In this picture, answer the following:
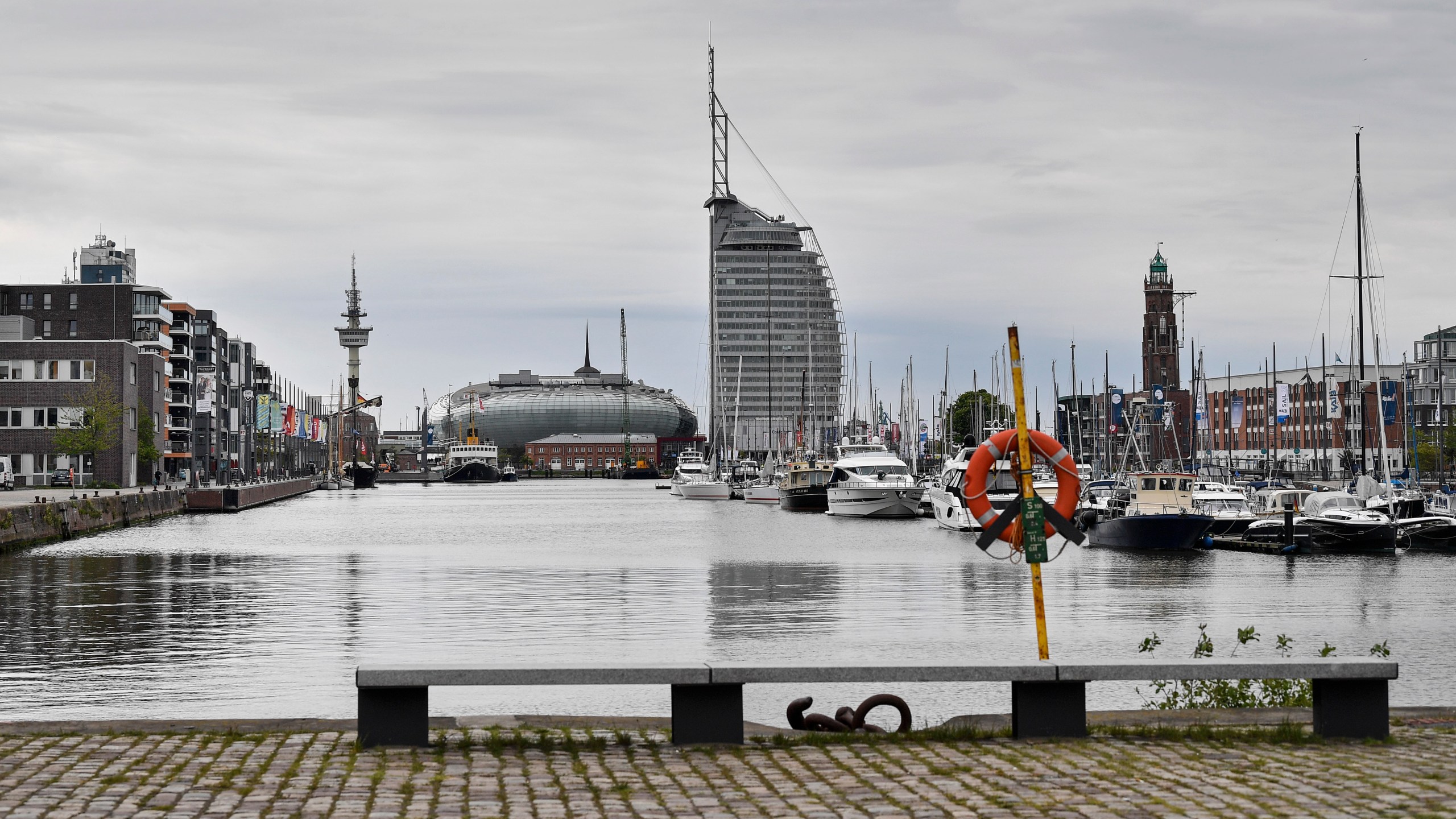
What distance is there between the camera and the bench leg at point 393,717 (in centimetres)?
1282

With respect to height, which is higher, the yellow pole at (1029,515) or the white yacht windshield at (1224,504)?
the yellow pole at (1029,515)

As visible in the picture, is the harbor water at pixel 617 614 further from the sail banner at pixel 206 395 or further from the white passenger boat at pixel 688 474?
the white passenger boat at pixel 688 474

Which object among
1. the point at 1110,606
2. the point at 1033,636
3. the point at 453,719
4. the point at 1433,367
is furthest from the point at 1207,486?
the point at 1433,367

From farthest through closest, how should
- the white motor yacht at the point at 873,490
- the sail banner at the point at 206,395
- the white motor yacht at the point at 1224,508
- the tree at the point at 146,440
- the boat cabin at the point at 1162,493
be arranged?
1. the sail banner at the point at 206,395
2. the tree at the point at 146,440
3. the white motor yacht at the point at 873,490
4. the white motor yacht at the point at 1224,508
5. the boat cabin at the point at 1162,493

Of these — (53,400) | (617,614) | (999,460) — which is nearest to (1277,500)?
(617,614)

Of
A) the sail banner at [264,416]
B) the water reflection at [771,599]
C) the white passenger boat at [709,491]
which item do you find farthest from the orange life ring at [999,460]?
the sail banner at [264,416]

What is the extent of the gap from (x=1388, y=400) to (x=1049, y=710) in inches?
3657

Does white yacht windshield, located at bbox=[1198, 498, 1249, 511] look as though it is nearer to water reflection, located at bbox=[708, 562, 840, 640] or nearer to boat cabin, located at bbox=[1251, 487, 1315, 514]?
boat cabin, located at bbox=[1251, 487, 1315, 514]

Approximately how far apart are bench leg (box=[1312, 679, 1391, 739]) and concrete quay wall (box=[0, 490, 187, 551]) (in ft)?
184

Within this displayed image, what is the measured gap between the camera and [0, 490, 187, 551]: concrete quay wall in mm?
61219

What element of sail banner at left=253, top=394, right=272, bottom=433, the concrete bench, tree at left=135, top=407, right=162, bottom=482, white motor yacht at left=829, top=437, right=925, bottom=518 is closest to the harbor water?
the concrete bench

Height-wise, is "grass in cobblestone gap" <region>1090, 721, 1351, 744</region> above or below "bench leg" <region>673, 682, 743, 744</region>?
below

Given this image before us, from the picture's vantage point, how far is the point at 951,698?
2109 cm

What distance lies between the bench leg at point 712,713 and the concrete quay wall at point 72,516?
175 feet
